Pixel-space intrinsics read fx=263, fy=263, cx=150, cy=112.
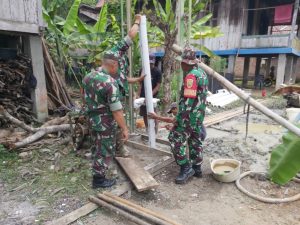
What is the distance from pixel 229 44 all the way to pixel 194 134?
Result: 13404 mm

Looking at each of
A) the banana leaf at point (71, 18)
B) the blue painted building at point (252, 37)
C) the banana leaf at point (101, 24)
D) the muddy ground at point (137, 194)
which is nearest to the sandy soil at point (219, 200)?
the muddy ground at point (137, 194)

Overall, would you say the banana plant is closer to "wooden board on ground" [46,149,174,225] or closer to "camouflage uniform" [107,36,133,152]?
"camouflage uniform" [107,36,133,152]

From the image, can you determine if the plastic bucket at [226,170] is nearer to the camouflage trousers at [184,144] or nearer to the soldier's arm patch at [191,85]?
the camouflage trousers at [184,144]

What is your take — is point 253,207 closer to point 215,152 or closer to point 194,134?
point 194,134

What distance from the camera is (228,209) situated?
10.9 ft

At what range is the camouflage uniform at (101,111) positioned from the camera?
10.8ft

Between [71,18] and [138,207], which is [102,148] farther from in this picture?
[71,18]

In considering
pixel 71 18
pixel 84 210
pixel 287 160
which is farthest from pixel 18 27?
pixel 287 160

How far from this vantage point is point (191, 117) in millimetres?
3721

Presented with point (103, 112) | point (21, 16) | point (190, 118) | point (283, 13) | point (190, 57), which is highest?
point (283, 13)

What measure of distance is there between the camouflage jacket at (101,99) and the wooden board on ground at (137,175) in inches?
29.6

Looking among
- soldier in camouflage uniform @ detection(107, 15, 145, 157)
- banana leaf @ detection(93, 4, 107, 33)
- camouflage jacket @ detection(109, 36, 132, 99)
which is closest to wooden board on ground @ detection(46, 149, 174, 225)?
soldier in camouflage uniform @ detection(107, 15, 145, 157)

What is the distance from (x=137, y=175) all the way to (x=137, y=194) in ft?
0.85

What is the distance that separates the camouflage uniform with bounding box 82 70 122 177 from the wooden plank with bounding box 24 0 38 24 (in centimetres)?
368
